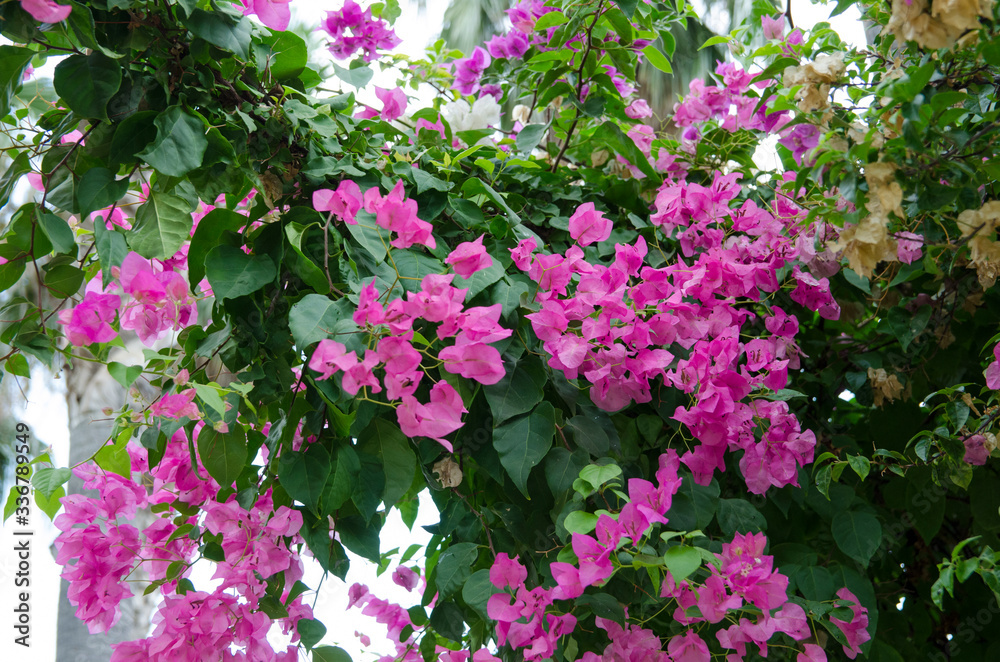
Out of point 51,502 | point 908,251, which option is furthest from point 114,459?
point 908,251

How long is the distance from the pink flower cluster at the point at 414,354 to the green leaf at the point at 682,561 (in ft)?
0.70

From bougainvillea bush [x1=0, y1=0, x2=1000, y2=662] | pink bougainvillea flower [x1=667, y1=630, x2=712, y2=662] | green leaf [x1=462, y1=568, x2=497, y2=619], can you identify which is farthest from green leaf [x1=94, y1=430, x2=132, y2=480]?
pink bougainvillea flower [x1=667, y1=630, x2=712, y2=662]

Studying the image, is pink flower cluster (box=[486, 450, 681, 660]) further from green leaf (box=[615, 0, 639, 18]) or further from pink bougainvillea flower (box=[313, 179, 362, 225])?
green leaf (box=[615, 0, 639, 18])

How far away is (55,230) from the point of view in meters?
0.70

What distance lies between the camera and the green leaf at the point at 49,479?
74cm

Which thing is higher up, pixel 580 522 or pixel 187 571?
pixel 580 522

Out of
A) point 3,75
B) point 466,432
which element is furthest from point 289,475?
point 3,75

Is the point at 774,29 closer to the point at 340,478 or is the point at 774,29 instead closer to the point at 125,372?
the point at 340,478

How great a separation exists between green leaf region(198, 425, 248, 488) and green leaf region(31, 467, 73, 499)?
13 cm

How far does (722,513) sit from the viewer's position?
2.71 feet

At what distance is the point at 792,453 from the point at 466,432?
0.37m

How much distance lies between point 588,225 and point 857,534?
50 centimetres

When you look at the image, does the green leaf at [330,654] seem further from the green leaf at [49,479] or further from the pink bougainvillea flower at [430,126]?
the pink bougainvillea flower at [430,126]

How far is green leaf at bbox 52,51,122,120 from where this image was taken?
0.64 meters
